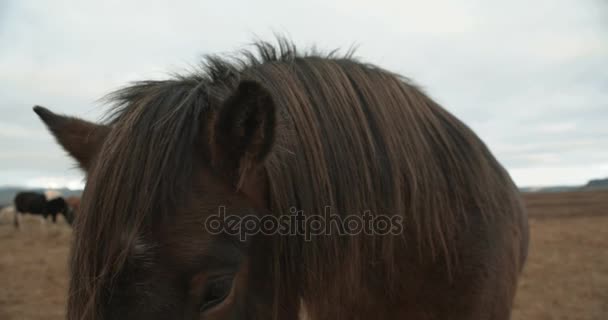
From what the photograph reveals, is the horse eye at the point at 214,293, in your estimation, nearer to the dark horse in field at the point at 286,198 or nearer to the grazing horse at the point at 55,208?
the dark horse in field at the point at 286,198

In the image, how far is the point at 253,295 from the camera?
1.33 metres

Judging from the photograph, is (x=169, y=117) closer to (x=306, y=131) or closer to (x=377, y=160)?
(x=306, y=131)

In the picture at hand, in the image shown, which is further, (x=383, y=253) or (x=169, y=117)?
(x=383, y=253)

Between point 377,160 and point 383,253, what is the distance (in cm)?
38

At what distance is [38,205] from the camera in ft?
71.4

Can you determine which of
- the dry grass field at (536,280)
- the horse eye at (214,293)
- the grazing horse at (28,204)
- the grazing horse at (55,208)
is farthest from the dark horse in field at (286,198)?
the grazing horse at (28,204)

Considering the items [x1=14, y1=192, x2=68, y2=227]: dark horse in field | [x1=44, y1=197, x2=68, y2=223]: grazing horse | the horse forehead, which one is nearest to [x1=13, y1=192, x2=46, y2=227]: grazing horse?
[x1=14, y1=192, x2=68, y2=227]: dark horse in field

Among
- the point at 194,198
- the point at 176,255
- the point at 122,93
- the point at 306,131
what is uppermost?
the point at 122,93

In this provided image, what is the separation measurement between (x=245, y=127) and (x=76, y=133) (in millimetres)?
822

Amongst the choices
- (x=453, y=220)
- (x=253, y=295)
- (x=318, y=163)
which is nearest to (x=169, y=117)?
(x=318, y=163)

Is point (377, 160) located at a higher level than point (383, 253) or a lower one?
higher

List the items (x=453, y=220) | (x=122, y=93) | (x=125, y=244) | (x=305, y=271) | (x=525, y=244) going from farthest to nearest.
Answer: (x=525, y=244)
(x=453, y=220)
(x=122, y=93)
(x=305, y=271)
(x=125, y=244)

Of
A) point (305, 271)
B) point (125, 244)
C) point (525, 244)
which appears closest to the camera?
point (125, 244)

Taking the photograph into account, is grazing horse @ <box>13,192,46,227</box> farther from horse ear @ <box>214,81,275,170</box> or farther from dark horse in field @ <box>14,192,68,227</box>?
horse ear @ <box>214,81,275,170</box>
